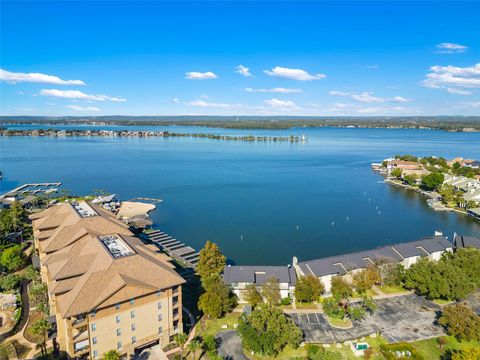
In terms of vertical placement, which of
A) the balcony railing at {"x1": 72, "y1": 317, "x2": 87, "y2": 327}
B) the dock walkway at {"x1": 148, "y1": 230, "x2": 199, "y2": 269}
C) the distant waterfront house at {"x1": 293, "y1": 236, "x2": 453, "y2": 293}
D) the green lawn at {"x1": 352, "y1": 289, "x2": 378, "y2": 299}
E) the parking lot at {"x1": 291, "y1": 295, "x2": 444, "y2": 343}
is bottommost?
the parking lot at {"x1": 291, "y1": 295, "x2": 444, "y2": 343}

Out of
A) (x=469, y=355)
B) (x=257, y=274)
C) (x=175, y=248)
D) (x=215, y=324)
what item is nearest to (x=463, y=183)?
(x=469, y=355)

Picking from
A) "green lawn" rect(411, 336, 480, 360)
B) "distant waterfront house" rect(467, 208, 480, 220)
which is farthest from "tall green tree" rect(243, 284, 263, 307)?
"distant waterfront house" rect(467, 208, 480, 220)

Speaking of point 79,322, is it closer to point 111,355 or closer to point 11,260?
point 111,355

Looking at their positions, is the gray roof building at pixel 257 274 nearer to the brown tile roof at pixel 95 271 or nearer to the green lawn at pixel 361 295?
the green lawn at pixel 361 295

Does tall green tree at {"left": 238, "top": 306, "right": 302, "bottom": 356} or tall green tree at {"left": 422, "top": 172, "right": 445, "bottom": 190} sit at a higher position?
tall green tree at {"left": 422, "top": 172, "right": 445, "bottom": 190}

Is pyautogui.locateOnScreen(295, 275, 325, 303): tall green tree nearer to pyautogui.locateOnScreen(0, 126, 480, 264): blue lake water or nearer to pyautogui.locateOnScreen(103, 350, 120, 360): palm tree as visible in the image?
pyautogui.locateOnScreen(0, 126, 480, 264): blue lake water

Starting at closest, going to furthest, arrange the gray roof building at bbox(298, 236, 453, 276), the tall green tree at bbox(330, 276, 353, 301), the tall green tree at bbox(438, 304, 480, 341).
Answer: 1. the tall green tree at bbox(438, 304, 480, 341)
2. the tall green tree at bbox(330, 276, 353, 301)
3. the gray roof building at bbox(298, 236, 453, 276)
